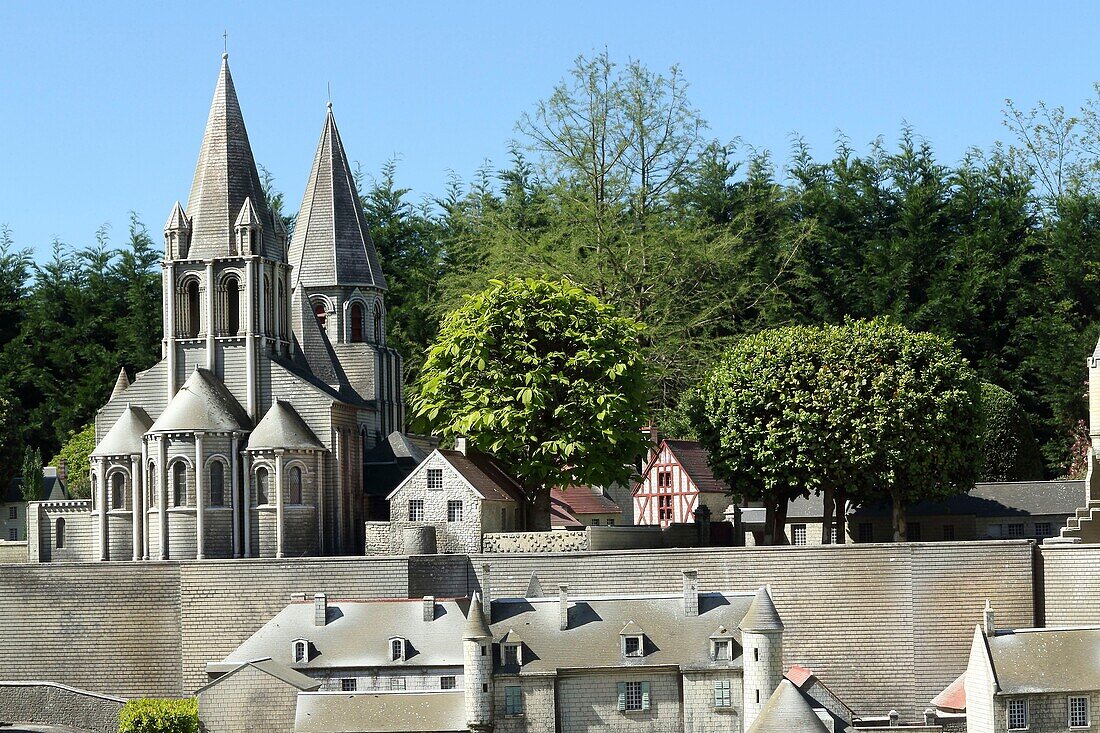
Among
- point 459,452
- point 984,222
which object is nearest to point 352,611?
point 459,452

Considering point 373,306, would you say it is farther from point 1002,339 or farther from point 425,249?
point 1002,339

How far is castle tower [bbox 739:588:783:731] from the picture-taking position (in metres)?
50.4

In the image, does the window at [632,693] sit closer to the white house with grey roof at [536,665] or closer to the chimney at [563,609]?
the white house with grey roof at [536,665]

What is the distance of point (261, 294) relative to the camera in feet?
208

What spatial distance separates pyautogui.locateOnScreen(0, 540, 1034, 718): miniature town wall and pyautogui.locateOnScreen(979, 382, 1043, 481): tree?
1925 cm

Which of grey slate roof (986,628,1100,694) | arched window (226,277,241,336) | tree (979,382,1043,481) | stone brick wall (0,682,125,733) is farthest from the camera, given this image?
tree (979,382,1043,481)

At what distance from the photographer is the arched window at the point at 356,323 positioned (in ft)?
235

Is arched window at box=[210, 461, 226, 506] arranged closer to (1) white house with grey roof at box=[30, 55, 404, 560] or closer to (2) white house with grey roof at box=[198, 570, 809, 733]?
(1) white house with grey roof at box=[30, 55, 404, 560]

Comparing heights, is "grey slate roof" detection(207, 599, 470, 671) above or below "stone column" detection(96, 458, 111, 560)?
below

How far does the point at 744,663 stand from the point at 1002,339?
31318 millimetres

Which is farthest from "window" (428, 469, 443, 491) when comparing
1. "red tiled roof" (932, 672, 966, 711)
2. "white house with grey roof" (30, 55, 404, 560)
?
"red tiled roof" (932, 672, 966, 711)

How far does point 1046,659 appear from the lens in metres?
50.0

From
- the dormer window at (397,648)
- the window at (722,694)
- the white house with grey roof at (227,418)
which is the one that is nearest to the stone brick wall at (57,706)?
the white house with grey roof at (227,418)

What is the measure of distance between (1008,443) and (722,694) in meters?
26.1
